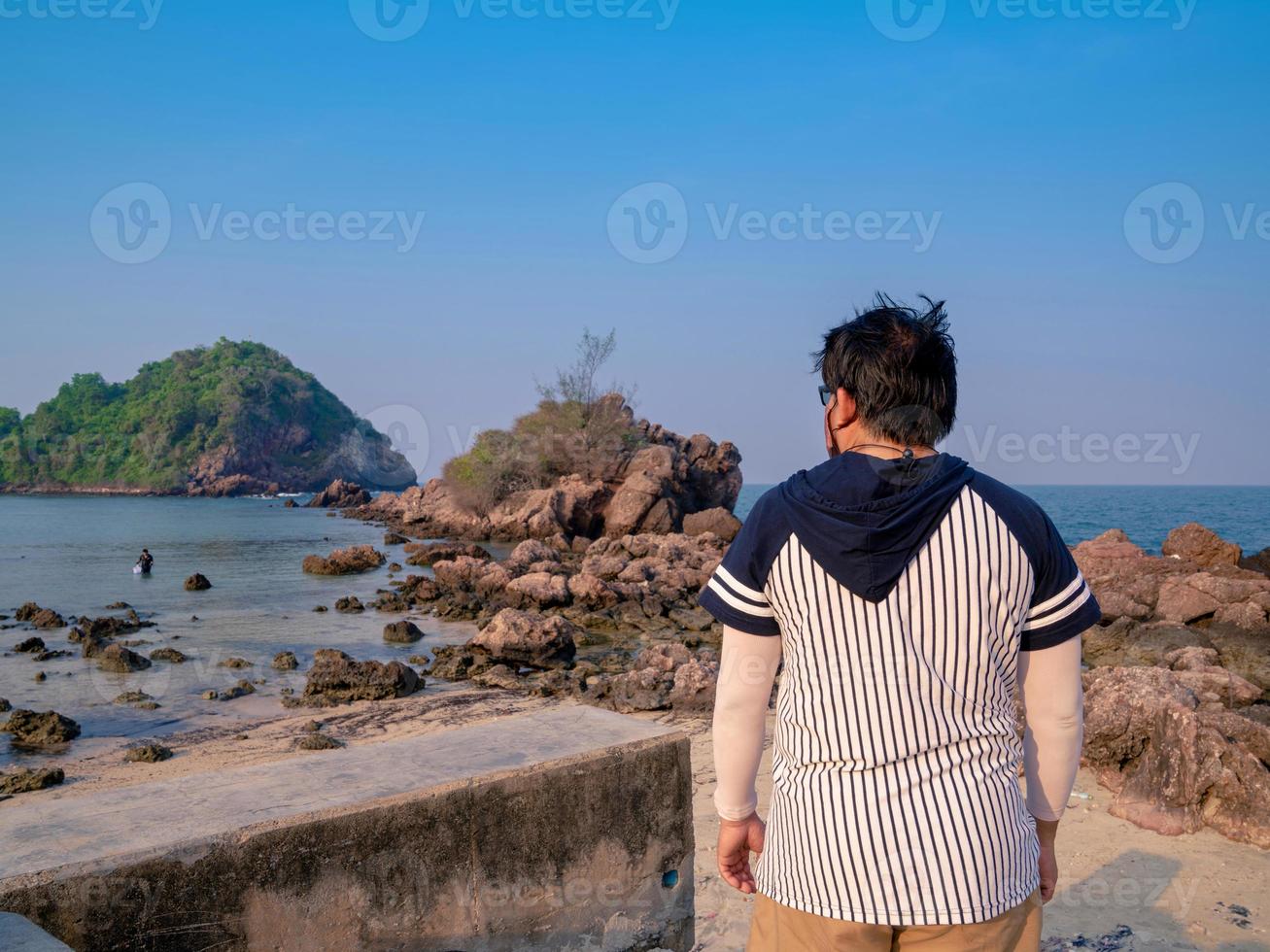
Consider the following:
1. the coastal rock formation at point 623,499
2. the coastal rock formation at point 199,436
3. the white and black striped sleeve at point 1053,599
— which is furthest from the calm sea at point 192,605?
the coastal rock formation at point 199,436

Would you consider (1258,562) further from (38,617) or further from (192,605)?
(38,617)

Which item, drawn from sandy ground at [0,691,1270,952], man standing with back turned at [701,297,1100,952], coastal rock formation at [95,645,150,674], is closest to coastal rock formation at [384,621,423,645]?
coastal rock formation at [95,645,150,674]

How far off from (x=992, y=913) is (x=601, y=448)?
39.2 meters

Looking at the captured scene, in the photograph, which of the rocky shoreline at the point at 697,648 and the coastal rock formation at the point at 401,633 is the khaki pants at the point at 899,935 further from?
the coastal rock formation at the point at 401,633

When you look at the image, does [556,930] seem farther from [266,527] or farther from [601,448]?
[266,527]

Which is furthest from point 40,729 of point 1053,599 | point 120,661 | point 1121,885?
point 1053,599

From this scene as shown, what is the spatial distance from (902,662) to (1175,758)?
5812 millimetres

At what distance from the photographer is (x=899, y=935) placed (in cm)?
183

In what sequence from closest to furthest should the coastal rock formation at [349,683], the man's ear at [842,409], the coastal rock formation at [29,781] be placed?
the man's ear at [842,409]
the coastal rock formation at [29,781]
the coastal rock formation at [349,683]

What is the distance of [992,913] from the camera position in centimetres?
177

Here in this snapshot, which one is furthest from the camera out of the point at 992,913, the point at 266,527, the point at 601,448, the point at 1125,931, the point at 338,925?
the point at 266,527

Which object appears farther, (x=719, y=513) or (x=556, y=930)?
(x=719, y=513)

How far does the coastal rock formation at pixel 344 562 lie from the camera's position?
26484mm

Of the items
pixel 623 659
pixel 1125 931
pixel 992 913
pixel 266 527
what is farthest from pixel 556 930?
pixel 266 527
